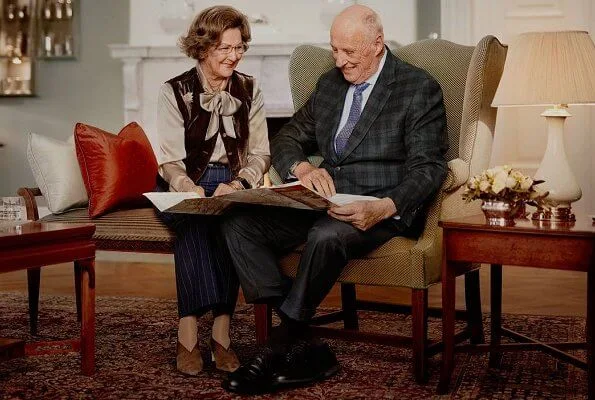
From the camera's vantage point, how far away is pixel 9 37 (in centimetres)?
666

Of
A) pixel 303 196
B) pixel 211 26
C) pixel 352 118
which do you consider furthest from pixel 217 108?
pixel 303 196

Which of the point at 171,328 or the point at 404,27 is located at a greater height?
the point at 404,27

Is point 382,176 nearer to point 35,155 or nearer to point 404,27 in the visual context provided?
point 35,155

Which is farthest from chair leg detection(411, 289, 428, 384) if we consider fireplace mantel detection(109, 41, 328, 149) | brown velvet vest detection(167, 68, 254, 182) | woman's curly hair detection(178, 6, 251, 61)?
fireplace mantel detection(109, 41, 328, 149)

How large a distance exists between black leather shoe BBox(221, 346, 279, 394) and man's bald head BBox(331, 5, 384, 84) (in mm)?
970

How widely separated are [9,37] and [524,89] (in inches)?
194

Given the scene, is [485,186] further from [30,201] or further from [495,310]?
[30,201]

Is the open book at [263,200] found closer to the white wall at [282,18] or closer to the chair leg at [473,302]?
the chair leg at [473,302]

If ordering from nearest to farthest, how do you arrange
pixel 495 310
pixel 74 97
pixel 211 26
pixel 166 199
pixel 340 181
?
pixel 166 199, pixel 495 310, pixel 340 181, pixel 211 26, pixel 74 97

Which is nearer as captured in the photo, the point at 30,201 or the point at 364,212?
the point at 364,212

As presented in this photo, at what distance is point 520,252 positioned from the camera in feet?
7.70

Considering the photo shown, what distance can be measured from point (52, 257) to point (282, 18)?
12.7 feet

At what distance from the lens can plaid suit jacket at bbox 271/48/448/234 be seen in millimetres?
2711

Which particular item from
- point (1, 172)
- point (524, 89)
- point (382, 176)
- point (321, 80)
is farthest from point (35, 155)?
point (1, 172)
